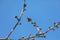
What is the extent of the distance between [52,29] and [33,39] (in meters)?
0.68

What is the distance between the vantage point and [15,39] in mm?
7934

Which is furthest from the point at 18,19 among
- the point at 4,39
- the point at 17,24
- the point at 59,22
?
the point at 59,22

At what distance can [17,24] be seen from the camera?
7852 mm

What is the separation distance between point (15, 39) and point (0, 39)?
0.42m

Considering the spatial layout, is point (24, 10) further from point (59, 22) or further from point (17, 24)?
point (59, 22)

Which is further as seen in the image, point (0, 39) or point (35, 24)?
point (35, 24)

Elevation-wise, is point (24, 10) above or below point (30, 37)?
above

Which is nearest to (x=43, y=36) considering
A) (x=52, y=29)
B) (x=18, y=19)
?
(x=52, y=29)

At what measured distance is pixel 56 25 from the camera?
26.0ft

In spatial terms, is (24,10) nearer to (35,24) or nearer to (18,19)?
(18,19)

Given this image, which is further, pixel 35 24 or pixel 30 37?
pixel 35 24

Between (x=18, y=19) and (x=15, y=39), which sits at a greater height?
(x=18, y=19)

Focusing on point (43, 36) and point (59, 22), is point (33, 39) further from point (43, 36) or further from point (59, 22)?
point (59, 22)

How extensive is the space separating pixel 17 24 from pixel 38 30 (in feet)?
2.35
